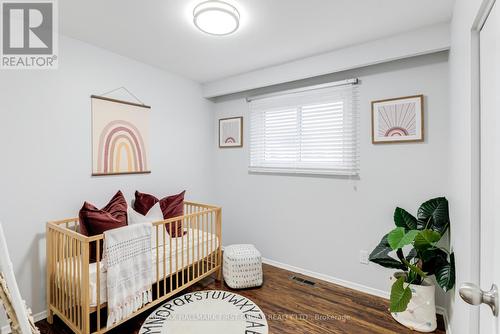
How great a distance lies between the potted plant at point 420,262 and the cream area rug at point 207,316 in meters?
1.07

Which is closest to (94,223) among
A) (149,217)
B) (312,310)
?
(149,217)

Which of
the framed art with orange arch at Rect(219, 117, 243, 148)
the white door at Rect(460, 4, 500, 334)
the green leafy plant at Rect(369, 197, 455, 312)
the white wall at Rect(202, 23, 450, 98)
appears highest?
the white wall at Rect(202, 23, 450, 98)

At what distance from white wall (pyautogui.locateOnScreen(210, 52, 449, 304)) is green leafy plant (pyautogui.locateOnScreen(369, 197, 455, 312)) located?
0.75 ft

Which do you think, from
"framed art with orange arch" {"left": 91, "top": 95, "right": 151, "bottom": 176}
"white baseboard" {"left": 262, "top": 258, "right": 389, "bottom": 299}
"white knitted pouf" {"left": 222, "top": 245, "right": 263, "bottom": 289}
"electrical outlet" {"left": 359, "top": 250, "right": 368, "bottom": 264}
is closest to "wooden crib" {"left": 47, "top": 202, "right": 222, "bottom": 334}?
"white knitted pouf" {"left": 222, "top": 245, "right": 263, "bottom": 289}

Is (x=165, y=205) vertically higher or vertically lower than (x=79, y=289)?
higher

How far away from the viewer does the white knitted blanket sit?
180 centimetres

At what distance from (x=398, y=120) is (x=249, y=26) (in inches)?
61.1

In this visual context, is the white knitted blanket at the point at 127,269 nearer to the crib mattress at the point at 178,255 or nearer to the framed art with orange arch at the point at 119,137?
the crib mattress at the point at 178,255

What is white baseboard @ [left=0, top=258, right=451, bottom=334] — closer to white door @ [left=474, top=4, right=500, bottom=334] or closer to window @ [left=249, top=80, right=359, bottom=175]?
window @ [left=249, top=80, right=359, bottom=175]

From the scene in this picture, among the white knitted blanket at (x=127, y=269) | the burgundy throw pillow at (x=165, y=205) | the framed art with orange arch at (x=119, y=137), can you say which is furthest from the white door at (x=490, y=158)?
the framed art with orange arch at (x=119, y=137)

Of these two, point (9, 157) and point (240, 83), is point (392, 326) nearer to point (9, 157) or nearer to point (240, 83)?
point (240, 83)

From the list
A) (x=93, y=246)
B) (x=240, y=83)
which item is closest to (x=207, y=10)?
(x=240, y=83)

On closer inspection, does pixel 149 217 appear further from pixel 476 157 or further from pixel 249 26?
pixel 476 157

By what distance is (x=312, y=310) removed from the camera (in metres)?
2.26
